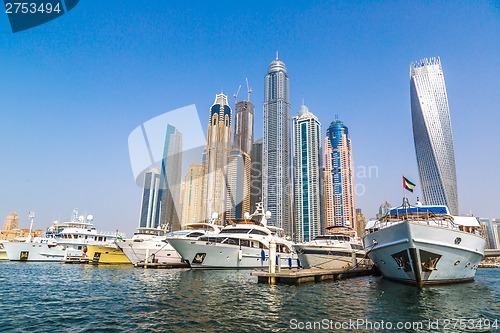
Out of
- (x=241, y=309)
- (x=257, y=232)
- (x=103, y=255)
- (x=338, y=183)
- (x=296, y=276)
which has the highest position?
(x=338, y=183)

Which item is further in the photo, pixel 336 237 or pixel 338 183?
pixel 338 183

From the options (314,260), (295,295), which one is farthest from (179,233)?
(295,295)

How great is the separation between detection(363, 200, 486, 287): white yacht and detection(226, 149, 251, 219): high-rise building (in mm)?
142586

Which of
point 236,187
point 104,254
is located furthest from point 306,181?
point 104,254

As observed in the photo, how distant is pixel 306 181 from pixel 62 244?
448 ft

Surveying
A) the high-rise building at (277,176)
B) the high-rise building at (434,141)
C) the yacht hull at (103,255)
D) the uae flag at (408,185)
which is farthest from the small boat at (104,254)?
the high-rise building at (434,141)

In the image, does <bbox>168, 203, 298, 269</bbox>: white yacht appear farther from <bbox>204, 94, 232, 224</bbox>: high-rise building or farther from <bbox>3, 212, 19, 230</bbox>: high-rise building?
<bbox>3, 212, 19, 230</bbox>: high-rise building

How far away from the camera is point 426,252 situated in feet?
63.7

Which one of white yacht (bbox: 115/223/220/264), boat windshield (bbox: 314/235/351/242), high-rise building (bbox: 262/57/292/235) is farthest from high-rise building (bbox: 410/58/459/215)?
white yacht (bbox: 115/223/220/264)

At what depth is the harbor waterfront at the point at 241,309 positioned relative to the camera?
1170 centimetres

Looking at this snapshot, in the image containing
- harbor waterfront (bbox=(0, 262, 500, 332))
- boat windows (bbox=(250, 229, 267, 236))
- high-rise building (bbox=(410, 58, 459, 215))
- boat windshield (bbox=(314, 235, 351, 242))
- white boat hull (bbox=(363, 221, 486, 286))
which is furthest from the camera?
high-rise building (bbox=(410, 58, 459, 215))

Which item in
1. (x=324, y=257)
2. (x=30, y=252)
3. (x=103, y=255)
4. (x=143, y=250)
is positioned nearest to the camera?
(x=324, y=257)

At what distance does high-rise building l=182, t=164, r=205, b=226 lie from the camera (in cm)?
16588

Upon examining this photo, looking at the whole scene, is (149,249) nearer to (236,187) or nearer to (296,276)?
(296,276)
